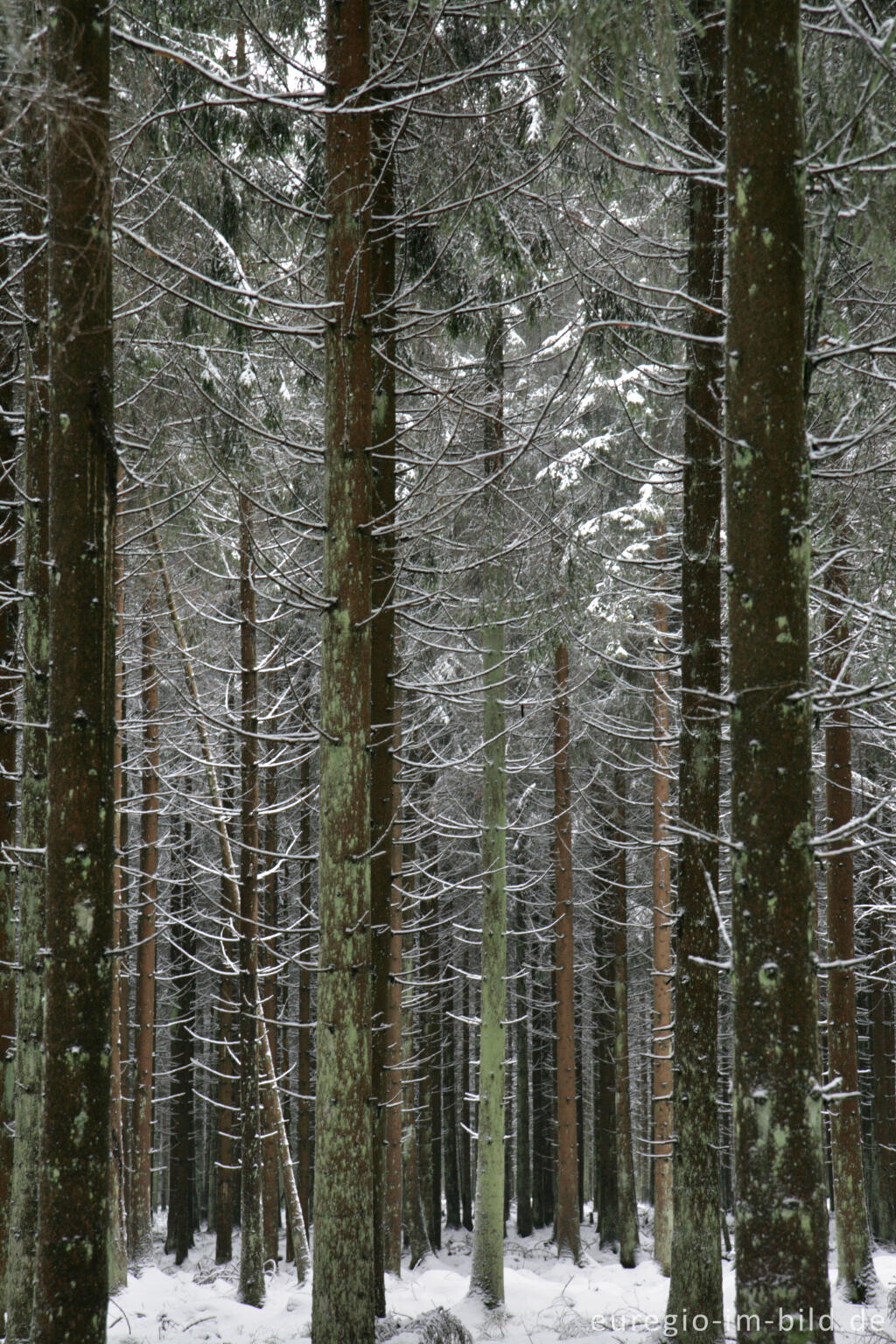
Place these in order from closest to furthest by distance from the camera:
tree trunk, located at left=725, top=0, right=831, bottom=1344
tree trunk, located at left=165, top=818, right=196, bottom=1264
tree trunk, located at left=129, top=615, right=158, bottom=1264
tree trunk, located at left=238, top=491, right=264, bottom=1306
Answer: tree trunk, located at left=725, top=0, right=831, bottom=1344 → tree trunk, located at left=238, top=491, right=264, bottom=1306 → tree trunk, located at left=129, top=615, right=158, bottom=1264 → tree trunk, located at left=165, top=818, right=196, bottom=1264

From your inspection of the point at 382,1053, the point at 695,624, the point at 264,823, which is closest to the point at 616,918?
the point at 264,823

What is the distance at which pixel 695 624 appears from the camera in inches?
316

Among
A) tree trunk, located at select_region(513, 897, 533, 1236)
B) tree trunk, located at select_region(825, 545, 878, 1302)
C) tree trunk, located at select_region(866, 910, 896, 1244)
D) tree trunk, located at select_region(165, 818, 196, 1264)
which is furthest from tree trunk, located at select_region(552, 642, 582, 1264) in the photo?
tree trunk, located at select_region(165, 818, 196, 1264)

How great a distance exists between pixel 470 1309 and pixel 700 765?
8707 millimetres

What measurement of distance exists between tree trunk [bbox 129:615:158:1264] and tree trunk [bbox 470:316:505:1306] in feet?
16.9

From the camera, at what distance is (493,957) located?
1372 cm

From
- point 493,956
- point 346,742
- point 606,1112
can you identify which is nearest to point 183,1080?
point 606,1112

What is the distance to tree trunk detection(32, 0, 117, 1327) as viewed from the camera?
13.9 ft

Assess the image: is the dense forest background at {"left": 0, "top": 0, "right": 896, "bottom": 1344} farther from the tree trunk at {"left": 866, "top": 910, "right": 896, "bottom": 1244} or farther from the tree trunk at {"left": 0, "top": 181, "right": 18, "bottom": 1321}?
the tree trunk at {"left": 866, "top": 910, "right": 896, "bottom": 1244}

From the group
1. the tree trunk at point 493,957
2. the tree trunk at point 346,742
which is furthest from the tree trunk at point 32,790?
the tree trunk at point 493,957

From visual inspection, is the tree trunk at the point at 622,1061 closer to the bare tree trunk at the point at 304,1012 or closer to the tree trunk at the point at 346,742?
the bare tree trunk at the point at 304,1012

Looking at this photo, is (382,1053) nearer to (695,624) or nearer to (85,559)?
(695,624)

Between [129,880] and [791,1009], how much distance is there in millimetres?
20081

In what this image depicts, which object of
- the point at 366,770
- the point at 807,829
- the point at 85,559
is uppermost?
the point at 85,559
